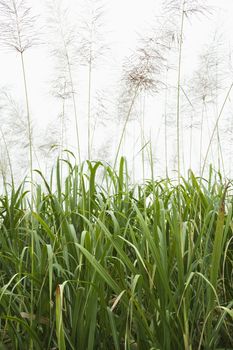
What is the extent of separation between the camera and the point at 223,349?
4.70ft

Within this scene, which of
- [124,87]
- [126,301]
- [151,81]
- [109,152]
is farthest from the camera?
[109,152]

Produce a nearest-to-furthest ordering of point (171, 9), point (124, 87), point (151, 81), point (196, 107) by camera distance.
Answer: point (171, 9), point (151, 81), point (124, 87), point (196, 107)

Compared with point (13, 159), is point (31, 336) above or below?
below

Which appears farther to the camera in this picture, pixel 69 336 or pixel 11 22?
pixel 11 22

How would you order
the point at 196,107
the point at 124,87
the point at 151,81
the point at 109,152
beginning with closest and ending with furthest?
the point at 151,81, the point at 124,87, the point at 196,107, the point at 109,152

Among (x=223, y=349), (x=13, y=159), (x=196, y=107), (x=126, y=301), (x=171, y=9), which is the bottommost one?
(x=223, y=349)

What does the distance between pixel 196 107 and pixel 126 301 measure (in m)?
1.28

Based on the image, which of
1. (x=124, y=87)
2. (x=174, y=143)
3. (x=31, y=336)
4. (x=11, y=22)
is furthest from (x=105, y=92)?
(x=31, y=336)

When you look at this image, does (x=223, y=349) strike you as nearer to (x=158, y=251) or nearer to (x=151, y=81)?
(x=158, y=251)

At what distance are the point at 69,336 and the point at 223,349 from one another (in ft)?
1.52

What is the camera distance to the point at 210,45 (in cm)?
226

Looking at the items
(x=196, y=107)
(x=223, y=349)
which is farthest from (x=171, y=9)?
(x=223, y=349)

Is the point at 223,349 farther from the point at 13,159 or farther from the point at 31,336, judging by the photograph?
the point at 13,159

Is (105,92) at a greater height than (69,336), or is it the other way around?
(105,92)
